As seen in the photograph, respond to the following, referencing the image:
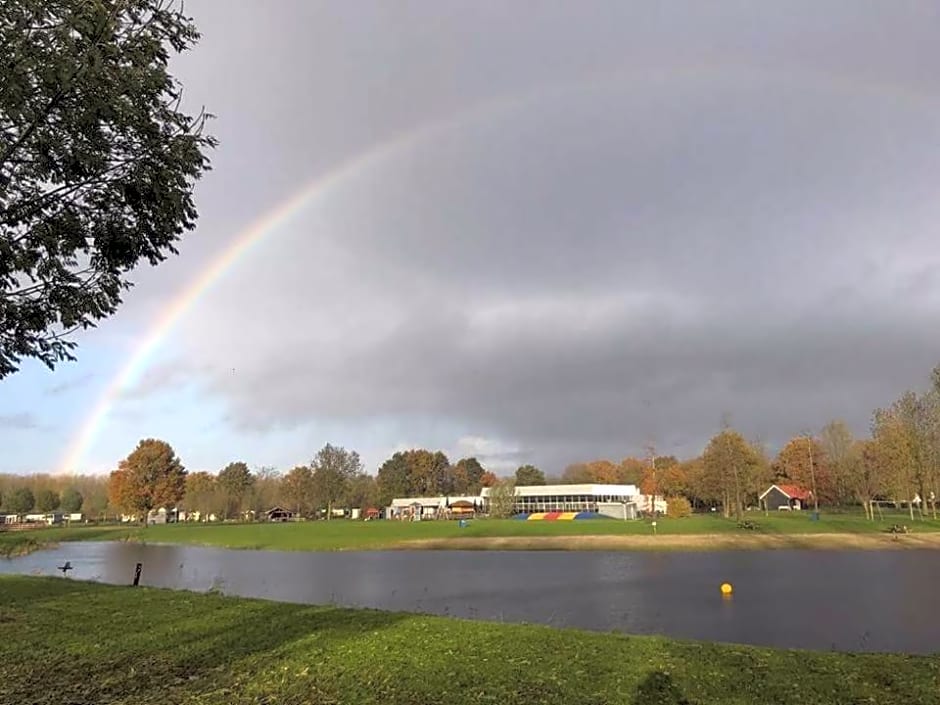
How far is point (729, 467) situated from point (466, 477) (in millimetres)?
86775

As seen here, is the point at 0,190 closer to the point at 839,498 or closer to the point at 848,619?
the point at 848,619

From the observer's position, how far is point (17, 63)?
536 centimetres

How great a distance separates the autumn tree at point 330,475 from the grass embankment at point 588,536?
113 ft

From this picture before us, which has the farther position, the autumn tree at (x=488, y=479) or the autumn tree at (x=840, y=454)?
the autumn tree at (x=488, y=479)

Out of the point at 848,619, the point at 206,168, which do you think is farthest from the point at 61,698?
the point at 848,619

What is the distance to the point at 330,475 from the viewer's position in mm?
120562

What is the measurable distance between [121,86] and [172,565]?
159ft

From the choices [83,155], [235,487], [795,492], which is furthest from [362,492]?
[83,155]

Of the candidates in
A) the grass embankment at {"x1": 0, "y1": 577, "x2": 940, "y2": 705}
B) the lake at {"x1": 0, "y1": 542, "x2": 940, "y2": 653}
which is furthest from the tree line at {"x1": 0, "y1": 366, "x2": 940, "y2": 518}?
the grass embankment at {"x1": 0, "y1": 577, "x2": 940, "y2": 705}

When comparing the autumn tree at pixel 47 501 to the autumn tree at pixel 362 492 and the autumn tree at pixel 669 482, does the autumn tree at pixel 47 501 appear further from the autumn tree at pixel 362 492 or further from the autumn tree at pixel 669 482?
the autumn tree at pixel 669 482

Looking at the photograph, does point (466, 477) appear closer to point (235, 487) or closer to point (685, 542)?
point (235, 487)

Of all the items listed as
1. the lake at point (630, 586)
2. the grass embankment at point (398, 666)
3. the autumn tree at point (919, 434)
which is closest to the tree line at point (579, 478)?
the autumn tree at point (919, 434)

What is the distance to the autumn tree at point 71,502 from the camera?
13988cm

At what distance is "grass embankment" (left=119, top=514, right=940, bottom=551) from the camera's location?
188ft
